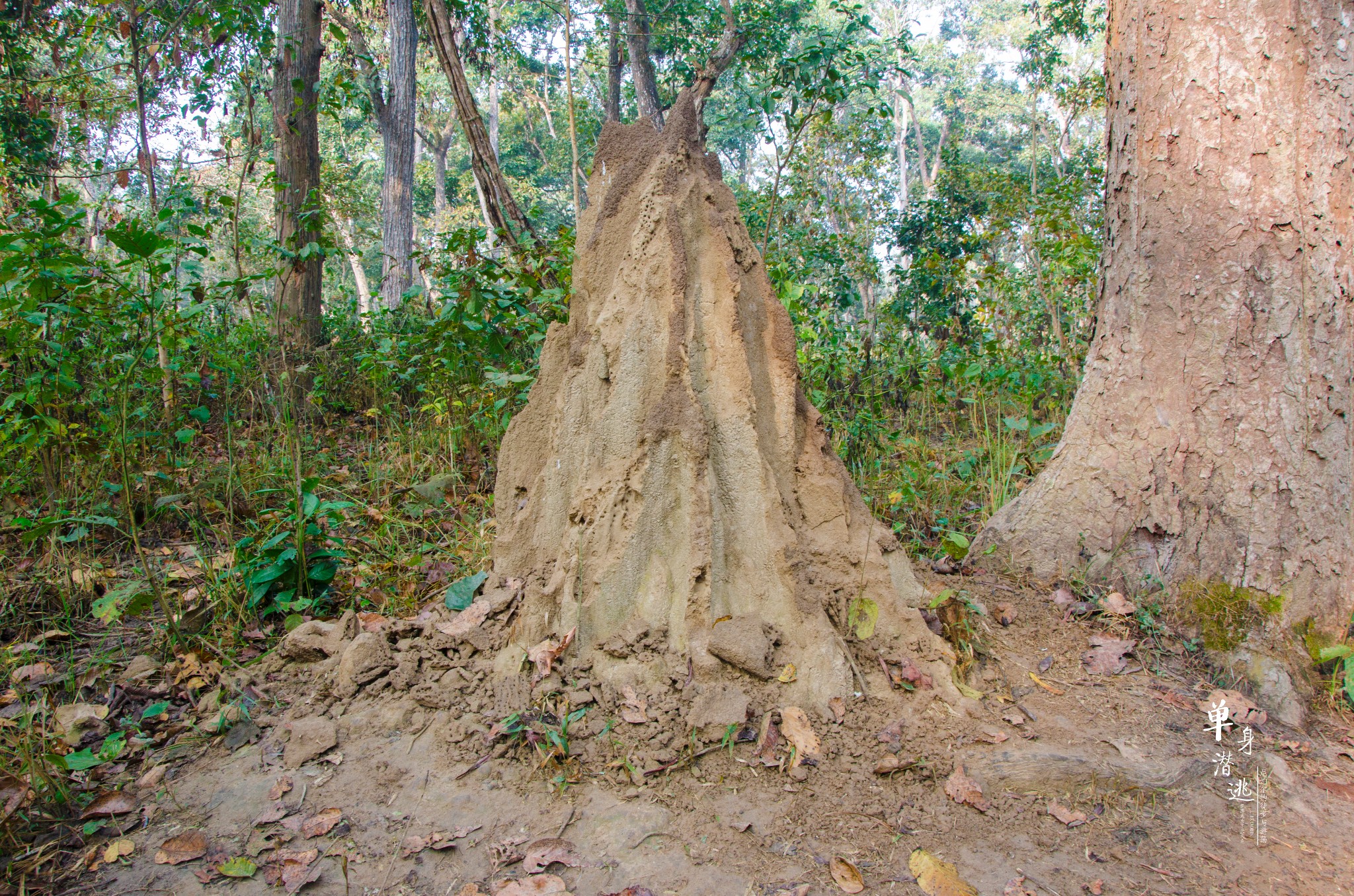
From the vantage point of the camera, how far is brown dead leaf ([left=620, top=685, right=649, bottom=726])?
2271 mm

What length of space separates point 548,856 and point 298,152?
618 centimetres

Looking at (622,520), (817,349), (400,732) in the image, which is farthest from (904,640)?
(817,349)

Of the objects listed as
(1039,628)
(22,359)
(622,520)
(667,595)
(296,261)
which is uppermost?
(296,261)

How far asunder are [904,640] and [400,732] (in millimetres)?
1584

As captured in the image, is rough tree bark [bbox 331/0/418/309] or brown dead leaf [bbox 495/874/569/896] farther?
rough tree bark [bbox 331/0/418/309]

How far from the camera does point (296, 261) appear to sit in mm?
5422

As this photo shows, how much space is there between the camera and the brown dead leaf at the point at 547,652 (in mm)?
2412

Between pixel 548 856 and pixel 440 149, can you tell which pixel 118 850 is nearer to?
pixel 548 856

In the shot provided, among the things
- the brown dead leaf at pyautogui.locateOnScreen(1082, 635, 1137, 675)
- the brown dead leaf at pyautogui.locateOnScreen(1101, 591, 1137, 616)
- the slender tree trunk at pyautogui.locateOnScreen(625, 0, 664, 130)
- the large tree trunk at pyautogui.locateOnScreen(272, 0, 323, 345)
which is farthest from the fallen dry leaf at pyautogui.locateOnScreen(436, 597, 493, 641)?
the slender tree trunk at pyautogui.locateOnScreen(625, 0, 664, 130)

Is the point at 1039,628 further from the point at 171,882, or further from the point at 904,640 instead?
the point at 171,882

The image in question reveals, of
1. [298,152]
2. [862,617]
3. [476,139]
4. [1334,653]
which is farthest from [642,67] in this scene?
[1334,653]

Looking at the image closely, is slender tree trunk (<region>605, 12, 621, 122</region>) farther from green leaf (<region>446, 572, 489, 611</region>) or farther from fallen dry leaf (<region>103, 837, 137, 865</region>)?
fallen dry leaf (<region>103, 837, 137, 865</region>)

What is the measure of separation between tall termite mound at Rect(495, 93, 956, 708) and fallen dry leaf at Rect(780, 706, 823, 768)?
0.18ft

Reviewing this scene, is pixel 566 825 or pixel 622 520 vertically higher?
pixel 622 520
